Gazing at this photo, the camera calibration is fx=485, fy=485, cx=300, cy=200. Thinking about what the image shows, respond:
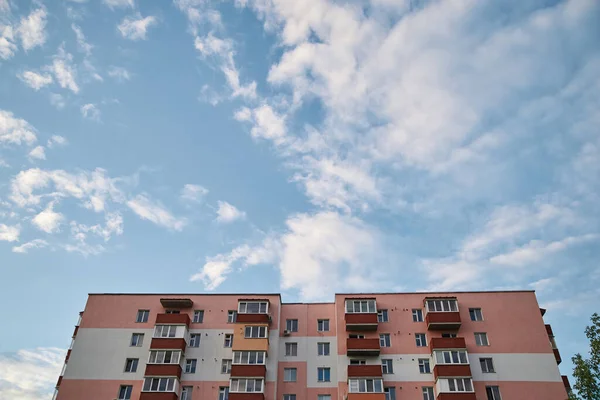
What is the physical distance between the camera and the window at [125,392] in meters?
51.2

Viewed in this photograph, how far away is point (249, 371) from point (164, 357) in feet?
31.0

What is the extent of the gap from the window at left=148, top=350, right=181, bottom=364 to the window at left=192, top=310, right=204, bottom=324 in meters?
4.65

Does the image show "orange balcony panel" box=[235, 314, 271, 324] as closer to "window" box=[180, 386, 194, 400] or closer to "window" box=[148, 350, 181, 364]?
"window" box=[148, 350, 181, 364]

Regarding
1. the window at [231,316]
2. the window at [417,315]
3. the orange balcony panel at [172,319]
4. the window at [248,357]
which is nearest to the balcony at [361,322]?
the window at [417,315]

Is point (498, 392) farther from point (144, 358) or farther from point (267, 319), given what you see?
point (144, 358)

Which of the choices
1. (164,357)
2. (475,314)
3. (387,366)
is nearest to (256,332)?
(164,357)

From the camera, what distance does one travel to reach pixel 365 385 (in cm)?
4975

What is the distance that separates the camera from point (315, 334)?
181 feet

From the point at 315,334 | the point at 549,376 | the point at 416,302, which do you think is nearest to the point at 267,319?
the point at 315,334

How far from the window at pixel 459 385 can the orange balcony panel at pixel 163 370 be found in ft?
90.4

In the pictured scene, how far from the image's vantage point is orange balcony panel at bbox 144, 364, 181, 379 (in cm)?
5106

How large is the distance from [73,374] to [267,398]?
70.3 feet

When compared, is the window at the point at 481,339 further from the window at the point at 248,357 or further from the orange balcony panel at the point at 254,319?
the window at the point at 248,357

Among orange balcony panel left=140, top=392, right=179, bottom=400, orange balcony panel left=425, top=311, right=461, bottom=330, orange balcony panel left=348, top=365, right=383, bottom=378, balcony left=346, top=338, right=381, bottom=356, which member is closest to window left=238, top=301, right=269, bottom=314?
balcony left=346, top=338, right=381, bottom=356
